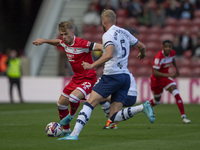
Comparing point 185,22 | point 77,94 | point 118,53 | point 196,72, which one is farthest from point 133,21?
point 118,53

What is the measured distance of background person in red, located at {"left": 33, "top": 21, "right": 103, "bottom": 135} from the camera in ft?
32.0

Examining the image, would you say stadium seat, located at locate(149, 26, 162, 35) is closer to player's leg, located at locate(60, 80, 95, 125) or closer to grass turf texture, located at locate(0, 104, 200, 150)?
grass turf texture, located at locate(0, 104, 200, 150)

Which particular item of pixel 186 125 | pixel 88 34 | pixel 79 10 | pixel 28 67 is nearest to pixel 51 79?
pixel 28 67

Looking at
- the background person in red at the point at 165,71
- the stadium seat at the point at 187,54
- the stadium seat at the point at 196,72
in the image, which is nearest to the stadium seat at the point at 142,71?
the stadium seat at the point at 187,54

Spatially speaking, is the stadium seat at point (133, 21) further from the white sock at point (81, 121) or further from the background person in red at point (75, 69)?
the white sock at point (81, 121)

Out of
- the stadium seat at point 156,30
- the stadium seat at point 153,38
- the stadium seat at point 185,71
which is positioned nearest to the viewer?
the stadium seat at point 185,71

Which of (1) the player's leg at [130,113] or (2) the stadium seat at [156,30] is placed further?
(2) the stadium seat at [156,30]

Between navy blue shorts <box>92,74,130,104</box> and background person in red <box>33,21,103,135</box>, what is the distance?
0.76 m

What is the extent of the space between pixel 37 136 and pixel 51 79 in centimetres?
1403

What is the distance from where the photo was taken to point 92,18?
26.5 meters

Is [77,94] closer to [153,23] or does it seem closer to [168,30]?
[168,30]

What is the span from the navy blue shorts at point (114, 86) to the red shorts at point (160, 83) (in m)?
4.54

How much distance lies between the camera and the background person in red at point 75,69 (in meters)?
9.77

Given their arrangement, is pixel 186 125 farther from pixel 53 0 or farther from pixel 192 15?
pixel 53 0
